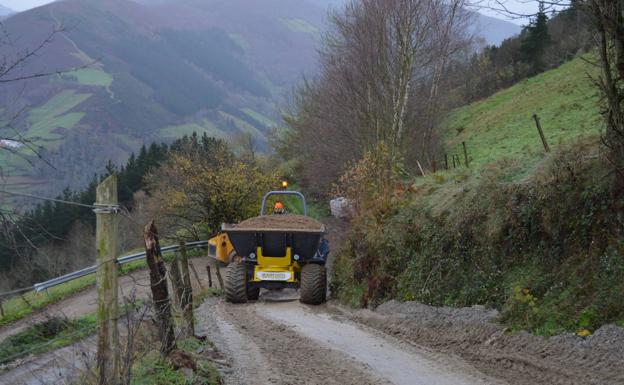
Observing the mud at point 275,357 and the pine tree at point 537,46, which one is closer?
the mud at point 275,357

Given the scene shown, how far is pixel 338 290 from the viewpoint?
595 inches

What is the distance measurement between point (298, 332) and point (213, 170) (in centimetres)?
2485

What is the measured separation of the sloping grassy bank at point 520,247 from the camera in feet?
26.6

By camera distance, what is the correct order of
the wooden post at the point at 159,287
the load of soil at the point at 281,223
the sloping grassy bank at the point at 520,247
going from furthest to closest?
the load of soil at the point at 281,223 < the sloping grassy bank at the point at 520,247 < the wooden post at the point at 159,287

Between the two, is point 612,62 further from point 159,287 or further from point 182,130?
point 182,130

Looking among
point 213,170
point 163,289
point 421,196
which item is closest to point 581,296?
point 163,289

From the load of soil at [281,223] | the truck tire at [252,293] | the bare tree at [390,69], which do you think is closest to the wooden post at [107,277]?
the load of soil at [281,223]

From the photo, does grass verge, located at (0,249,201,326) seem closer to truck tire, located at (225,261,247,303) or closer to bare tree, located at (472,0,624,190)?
truck tire, located at (225,261,247,303)

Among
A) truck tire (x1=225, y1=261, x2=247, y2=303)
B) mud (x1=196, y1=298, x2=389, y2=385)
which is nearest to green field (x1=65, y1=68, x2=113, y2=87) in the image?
truck tire (x1=225, y1=261, x2=247, y2=303)

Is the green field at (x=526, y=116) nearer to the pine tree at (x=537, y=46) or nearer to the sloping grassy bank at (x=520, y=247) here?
the pine tree at (x=537, y=46)

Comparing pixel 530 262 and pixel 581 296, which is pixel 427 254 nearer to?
pixel 530 262

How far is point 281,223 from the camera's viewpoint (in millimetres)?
14375

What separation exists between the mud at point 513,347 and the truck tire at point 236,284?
409cm

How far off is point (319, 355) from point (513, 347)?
242 cm
